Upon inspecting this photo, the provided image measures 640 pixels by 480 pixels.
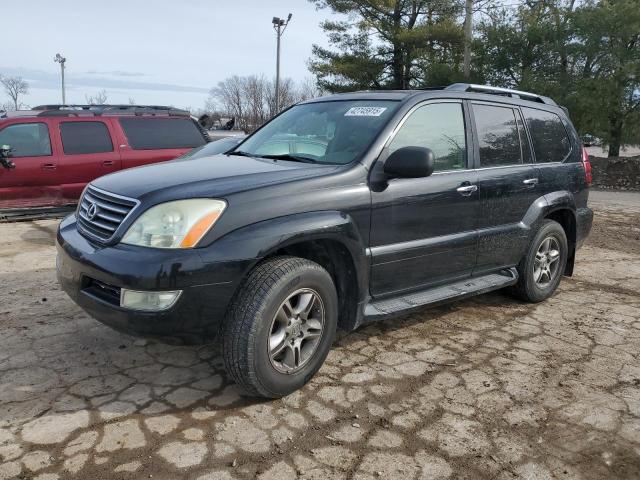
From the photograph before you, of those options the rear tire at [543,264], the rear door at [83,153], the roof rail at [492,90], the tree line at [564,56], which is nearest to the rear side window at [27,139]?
the rear door at [83,153]

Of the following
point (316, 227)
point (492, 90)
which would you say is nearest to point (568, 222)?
point (492, 90)

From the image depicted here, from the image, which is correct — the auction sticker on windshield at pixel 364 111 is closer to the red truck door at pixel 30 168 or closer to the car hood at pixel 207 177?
the car hood at pixel 207 177

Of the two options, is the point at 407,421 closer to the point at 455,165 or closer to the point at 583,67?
the point at 455,165

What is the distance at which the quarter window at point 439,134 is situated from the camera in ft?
11.8

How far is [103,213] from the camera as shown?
3002 millimetres

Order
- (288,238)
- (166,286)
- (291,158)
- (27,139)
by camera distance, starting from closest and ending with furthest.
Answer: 1. (166,286)
2. (288,238)
3. (291,158)
4. (27,139)

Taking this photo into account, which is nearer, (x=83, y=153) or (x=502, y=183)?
(x=502, y=183)

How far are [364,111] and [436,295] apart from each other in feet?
4.62

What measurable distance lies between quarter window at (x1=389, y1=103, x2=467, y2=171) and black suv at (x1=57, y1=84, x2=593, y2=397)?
0.04 feet

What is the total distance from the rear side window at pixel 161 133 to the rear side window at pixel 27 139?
3.84 ft

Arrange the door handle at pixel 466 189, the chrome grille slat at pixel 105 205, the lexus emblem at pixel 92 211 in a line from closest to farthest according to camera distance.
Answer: the chrome grille slat at pixel 105 205, the lexus emblem at pixel 92 211, the door handle at pixel 466 189

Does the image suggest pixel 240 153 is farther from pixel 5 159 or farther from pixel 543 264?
pixel 5 159

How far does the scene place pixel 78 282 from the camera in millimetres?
2922

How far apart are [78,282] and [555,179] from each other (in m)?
3.95
